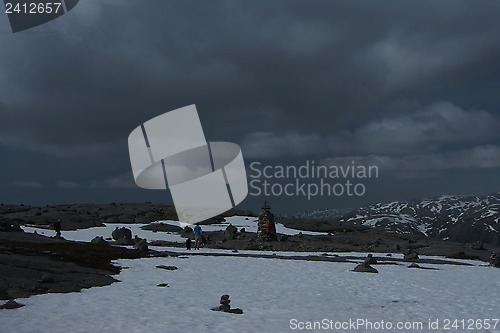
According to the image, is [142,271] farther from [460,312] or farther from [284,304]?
[460,312]

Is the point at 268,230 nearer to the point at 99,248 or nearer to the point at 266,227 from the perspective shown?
the point at 266,227

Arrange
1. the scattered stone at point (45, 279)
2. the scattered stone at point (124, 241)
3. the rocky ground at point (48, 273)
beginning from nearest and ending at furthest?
1. the rocky ground at point (48, 273)
2. the scattered stone at point (45, 279)
3. the scattered stone at point (124, 241)

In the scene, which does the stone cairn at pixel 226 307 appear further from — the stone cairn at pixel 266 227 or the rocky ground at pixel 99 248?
the stone cairn at pixel 266 227

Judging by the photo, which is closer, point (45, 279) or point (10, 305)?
point (10, 305)

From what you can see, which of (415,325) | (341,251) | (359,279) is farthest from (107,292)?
(341,251)

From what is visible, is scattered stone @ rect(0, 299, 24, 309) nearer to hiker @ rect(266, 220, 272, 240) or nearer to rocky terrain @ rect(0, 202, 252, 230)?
hiker @ rect(266, 220, 272, 240)

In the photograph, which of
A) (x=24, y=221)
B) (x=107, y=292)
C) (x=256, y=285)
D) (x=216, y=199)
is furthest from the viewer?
(x=216, y=199)

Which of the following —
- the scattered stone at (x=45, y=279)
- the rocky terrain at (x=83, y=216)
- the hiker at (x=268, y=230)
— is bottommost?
the scattered stone at (x=45, y=279)

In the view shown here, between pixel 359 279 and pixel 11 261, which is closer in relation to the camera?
pixel 11 261

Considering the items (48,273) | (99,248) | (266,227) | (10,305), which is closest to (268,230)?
(266,227)

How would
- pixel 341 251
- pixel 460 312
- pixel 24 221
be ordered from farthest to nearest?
Answer: pixel 24 221 → pixel 341 251 → pixel 460 312

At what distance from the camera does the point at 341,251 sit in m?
53.3

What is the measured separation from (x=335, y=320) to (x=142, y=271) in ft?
53.5

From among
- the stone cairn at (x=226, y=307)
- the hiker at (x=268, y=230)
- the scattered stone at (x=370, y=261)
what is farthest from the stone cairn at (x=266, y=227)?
the stone cairn at (x=226, y=307)
